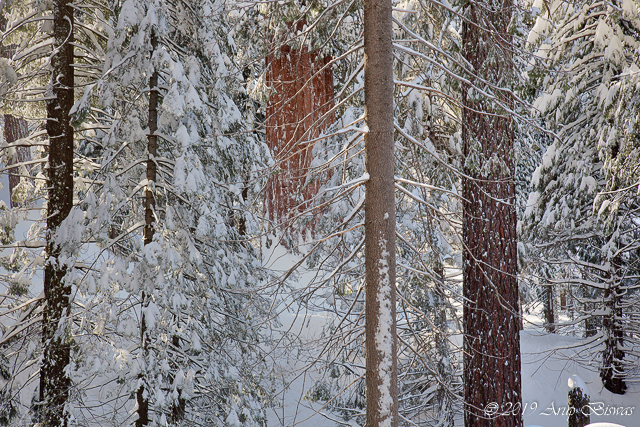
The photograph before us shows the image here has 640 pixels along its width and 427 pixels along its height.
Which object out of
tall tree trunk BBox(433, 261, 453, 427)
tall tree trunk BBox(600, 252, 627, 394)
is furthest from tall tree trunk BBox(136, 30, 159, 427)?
tall tree trunk BBox(600, 252, 627, 394)

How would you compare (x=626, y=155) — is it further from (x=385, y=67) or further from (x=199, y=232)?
(x=199, y=232)

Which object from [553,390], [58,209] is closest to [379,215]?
[58,209]

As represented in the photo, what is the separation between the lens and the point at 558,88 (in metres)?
10.7

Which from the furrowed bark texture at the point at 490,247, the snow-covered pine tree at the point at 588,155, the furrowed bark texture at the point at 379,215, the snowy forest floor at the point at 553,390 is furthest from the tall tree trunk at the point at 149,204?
the snow-covered pine tree at the point at 588,155

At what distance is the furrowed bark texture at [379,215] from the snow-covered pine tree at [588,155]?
6.73 meters

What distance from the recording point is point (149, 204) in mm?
6996

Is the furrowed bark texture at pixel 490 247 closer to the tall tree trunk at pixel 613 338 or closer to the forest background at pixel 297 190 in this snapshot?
the forest background at pixel 297 190

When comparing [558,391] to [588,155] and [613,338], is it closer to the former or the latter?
[613,338]

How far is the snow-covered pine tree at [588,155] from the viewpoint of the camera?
977cm

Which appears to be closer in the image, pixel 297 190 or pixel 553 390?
pixel 297 190

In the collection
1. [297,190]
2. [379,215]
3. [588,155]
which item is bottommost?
[379,215]

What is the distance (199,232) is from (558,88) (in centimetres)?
872

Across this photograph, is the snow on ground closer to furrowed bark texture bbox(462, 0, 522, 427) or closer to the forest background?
the forest background

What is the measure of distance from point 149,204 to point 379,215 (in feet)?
13.5
